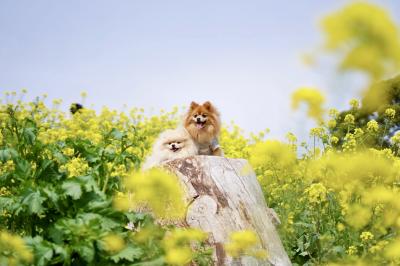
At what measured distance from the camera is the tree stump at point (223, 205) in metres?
4.15

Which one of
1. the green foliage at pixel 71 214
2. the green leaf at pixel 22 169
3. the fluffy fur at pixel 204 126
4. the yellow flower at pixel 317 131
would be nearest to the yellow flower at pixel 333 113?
the yellow flower at pixel 317 131

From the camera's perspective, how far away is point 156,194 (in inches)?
120

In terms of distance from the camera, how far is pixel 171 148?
5.48m

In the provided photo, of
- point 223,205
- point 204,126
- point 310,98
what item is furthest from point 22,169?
point 204,126

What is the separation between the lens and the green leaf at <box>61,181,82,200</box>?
3023 millimetres

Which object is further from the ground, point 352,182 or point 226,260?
point 352,182

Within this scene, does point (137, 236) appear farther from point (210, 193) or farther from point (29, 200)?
point (210, 193)

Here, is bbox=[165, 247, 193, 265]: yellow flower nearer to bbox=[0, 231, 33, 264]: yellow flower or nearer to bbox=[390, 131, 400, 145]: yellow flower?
bbox=[0, 231, 33, 264]: yellow flower

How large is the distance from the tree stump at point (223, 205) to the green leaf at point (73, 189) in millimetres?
1312

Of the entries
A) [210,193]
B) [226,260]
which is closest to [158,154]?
[210,193]

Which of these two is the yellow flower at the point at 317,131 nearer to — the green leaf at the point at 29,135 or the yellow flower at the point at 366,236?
the yellow flower at the point at 366,236

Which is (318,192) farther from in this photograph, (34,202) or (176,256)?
(34,202)

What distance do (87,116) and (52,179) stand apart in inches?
323

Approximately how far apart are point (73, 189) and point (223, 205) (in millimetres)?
1500
